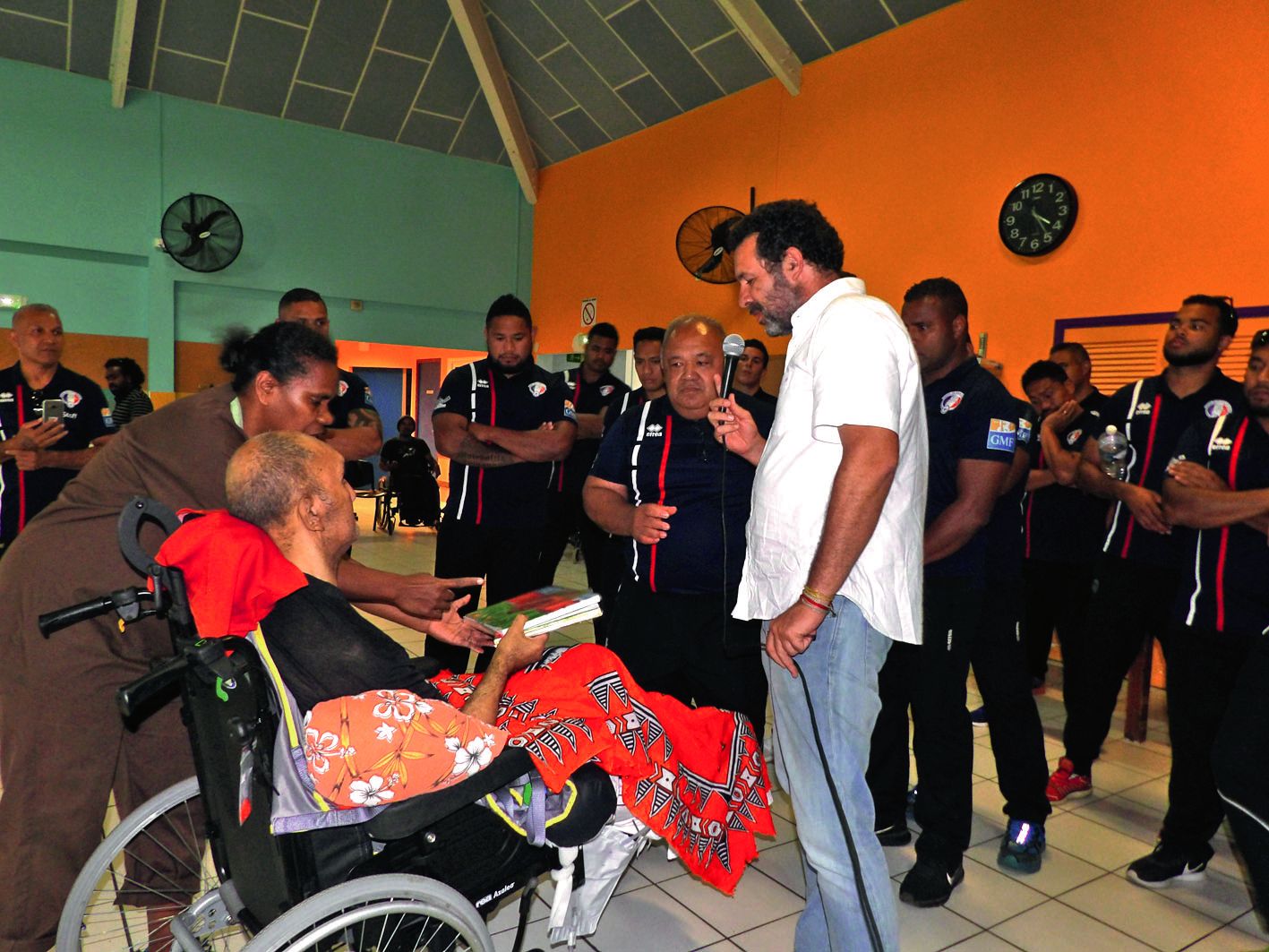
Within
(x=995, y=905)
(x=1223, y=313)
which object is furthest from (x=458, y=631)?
(x=1223, y=313)

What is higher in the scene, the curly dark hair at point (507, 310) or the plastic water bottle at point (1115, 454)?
the curly dark hair at point (507, 310)

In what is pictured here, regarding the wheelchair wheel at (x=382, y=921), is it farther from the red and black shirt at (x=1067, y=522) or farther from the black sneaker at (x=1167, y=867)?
the red and black shirt at (x=1067, y=522)

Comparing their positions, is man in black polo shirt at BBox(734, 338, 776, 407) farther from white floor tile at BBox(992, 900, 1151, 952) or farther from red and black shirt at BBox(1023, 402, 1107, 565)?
white floor tile at BBox(992, 900, 1151, 952)

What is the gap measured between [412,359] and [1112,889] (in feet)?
45.4

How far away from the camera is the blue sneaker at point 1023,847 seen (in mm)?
2594

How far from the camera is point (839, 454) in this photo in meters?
1.67

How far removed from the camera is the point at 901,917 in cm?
230

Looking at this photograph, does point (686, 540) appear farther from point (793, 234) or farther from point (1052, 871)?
point (1052, 871)

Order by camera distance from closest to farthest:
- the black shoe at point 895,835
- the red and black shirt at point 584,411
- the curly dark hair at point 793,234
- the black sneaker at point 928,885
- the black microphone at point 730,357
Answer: the curly dark hair at point 793,234, the black microphone at point 730,357, the black sneaker at point 928,885, the black shoe at point 895,835, the red and black shirt at point 584,411

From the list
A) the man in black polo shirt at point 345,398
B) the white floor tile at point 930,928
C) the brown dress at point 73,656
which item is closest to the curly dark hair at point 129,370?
the man in black polo shirt at point 345,398

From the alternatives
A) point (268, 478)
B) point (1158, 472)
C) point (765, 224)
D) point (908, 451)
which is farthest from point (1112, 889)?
point (268, 478)

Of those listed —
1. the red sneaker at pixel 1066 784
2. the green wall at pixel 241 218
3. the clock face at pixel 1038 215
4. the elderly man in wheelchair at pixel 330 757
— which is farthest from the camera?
the green wall at pixel 241 218

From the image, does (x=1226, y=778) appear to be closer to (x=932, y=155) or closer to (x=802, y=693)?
(x=802, y=693)

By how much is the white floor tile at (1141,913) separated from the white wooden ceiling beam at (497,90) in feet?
28.1
